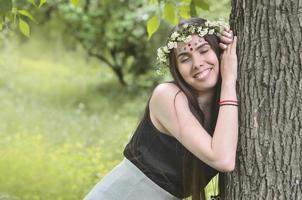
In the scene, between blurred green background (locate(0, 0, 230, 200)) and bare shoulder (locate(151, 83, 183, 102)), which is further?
blurred green background (locate(0, 0, 230, 200))

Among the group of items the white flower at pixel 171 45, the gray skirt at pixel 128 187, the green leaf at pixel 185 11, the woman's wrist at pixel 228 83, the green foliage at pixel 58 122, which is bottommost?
the green foliage at pixel 58 122

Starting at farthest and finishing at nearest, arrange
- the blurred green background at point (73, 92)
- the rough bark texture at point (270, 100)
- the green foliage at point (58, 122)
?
the blurred green background at point (73, 92), the green foliage at point (58, 122), the rough bark texture at point (270, 100)

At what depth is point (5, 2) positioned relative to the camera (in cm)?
321

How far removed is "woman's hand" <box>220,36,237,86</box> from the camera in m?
2.69

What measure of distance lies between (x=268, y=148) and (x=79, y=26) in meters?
9.78

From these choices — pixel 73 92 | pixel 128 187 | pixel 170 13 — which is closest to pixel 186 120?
pixel 128 187

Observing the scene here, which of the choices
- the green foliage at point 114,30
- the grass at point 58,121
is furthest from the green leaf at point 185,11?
the green foliage at point 114,30

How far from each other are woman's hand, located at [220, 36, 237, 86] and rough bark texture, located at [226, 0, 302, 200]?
35mm

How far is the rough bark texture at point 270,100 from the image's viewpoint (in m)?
2.62

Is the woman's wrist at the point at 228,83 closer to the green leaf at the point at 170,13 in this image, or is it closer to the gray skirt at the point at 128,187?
the gray skirt at the point at 128,187

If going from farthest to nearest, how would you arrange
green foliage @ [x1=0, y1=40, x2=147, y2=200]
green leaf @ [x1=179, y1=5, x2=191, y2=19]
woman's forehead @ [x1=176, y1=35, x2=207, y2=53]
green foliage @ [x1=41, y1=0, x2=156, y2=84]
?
green foliage @ [x1=41, y1=0, x2=156, y2=84], green foliage @ [x1=0, y1=40, x2=147, y2=200], green leaf @ [x1=179, y1=5, x2=191, y2=19], woman's forehead @ [x1=176, y1=35, x2=207, y2=53]

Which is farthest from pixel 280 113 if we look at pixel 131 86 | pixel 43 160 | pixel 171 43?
pixel 131 86

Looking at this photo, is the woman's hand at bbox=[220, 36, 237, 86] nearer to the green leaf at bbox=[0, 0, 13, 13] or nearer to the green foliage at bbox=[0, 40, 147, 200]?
the green leaf at bbox=[0, 0, 13, 13]

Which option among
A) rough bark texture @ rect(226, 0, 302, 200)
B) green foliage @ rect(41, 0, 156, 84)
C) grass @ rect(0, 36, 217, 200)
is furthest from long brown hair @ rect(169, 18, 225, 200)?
green foliage @ rect(41, 0, 156, 84)
